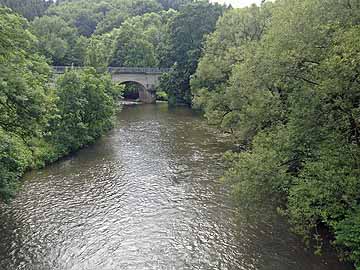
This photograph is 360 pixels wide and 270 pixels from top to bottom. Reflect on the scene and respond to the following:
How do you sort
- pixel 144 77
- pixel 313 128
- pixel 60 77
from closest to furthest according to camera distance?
Answer: pixel 313 128 < pixel 60 77 < pixel 144 77

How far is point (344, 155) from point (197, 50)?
44.0 m

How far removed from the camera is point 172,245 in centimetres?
1480

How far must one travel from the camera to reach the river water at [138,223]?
1359 cm

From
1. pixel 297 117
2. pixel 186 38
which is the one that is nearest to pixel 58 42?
pixel 186 38

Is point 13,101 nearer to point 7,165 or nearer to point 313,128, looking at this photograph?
point 7,165

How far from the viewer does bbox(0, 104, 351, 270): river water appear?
13.6 meters

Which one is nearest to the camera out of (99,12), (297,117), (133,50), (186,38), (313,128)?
(313,128)

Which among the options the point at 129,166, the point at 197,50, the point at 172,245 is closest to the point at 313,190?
the point at 172,245

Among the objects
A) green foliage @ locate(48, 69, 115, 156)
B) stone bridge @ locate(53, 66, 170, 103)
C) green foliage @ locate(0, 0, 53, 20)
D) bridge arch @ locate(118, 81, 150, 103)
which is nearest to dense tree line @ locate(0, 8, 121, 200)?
green foliage @ locate(48, 69, 115, 156)

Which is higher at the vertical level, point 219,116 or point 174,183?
point 219,116

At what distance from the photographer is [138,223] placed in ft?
55.0

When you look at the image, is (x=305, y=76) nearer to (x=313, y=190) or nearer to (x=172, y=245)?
(x=313, y=190)

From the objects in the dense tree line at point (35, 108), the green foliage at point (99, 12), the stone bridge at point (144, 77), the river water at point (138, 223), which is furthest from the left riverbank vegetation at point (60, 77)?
the river water at point (138, 223)

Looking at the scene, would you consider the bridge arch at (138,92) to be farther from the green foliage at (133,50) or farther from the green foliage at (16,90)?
the green foliage at (16,90)
